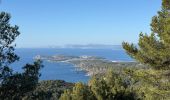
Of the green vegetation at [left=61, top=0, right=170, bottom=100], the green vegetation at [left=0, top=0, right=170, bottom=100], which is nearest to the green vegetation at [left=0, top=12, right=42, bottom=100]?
the green vegetation at [left=0, top=0, right=170, bottom=100]

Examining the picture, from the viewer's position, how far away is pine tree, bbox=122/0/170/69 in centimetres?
1518

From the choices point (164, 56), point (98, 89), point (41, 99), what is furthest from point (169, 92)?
point (98, 89)

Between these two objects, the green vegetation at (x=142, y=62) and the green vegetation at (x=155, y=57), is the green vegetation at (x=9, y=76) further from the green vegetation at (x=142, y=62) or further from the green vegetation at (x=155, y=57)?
the green vegetation at (x=155, y=57)

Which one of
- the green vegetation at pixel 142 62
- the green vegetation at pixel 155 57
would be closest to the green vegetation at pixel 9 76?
the green vegetation at pixel 142 62

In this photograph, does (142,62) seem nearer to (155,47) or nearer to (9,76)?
(155,47)

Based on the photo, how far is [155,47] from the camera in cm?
1567

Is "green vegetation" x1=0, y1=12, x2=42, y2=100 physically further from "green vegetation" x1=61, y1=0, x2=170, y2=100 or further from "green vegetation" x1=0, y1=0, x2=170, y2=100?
"green vegetation" x1=61, y1=0, x2=170, y2=100

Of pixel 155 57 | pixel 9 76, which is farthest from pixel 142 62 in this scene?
pixel 9 76

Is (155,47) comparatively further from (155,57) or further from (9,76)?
(9,76)

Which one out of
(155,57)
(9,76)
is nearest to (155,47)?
(155,57)

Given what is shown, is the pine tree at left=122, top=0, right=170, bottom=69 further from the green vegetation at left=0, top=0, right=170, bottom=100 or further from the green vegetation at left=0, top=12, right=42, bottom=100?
the green vegetation at left=0, top=12, right=42, bottom=100

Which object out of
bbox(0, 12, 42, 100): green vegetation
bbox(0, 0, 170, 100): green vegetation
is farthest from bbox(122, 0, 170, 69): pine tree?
bbox(0, 12, 42, 100): green vegetation

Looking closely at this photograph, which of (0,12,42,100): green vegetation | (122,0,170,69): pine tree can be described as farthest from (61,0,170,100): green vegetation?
(0,12,42,100): green vegetation

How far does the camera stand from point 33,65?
52.0 feet
